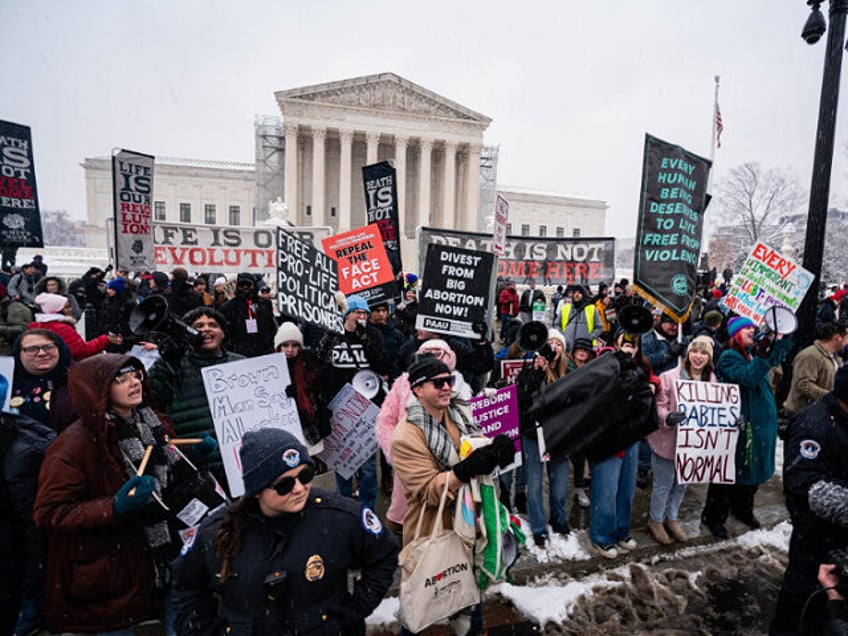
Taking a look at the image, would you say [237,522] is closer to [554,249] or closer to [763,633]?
[763,633]

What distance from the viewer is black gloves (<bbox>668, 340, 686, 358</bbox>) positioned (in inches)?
199

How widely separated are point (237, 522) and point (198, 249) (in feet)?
41.0

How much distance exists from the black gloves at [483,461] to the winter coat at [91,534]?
1.46 m

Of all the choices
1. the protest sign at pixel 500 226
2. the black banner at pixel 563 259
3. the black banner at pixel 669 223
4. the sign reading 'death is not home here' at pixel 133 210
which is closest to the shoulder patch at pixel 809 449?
the black banner at pixel 669 223

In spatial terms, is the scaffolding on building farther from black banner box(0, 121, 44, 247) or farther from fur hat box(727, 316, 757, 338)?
fur hat box(727, 316, 757, 338)

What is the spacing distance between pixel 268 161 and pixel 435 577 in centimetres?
5072

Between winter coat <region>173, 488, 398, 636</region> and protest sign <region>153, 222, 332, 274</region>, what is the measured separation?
37.3 feet

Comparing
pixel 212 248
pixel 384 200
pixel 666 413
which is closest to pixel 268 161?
pixel 212 248

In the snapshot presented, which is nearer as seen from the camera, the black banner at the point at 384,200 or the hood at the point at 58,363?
the hood at the point at 58,363

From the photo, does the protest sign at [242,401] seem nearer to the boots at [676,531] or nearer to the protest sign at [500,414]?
the protest sign at [500,414]

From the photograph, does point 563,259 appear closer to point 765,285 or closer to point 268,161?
point 765,285

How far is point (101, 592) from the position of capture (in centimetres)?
220

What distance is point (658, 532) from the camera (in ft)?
13.9

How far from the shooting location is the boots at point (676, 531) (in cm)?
423
